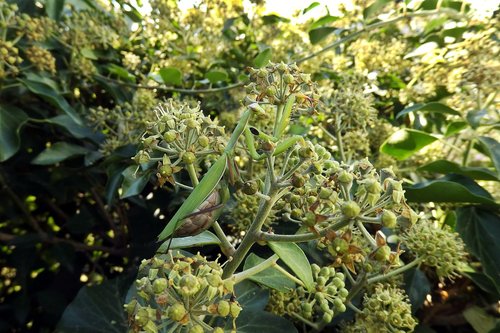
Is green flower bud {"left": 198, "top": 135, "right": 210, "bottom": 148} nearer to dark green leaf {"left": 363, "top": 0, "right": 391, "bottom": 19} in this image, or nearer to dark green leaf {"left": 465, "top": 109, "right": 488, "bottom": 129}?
dark green leaf {"left": 465, "top": 109, "right": 488, "bottom": 129}

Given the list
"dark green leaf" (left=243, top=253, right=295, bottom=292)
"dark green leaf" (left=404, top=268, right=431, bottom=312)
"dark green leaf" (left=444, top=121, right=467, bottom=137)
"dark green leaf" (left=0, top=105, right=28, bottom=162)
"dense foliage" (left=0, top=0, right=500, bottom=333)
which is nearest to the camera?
"dense foliage" (left=0, top=0, right=500, bottom=333)

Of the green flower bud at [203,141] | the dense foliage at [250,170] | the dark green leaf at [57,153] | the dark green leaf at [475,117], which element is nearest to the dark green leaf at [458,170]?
the dense foliage at [250,170]

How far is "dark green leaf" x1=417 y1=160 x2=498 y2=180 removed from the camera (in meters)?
1.52

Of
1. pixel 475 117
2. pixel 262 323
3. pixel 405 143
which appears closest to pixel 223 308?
pixel 262 323

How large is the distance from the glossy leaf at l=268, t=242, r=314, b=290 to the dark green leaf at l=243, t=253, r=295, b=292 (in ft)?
0.45

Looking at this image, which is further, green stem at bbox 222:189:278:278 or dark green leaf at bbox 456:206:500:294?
dark green leaf at bbox 456:206:500:294

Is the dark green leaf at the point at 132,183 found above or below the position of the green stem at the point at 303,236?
below

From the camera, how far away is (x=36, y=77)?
1886 mm

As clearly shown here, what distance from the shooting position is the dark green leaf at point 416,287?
4.62ft

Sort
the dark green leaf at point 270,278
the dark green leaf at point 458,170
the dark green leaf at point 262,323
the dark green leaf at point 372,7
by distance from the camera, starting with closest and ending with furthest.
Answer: the dark green leaf at point 270,278, the dark green leaf at point 262,323, the dark green leaf at point 458,170, the dark green leaf at point 372,7

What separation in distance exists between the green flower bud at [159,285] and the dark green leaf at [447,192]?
920 mm

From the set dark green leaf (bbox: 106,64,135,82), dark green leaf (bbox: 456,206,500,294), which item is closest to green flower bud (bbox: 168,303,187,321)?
dark green leaf (bbox: 456,206,500,294)

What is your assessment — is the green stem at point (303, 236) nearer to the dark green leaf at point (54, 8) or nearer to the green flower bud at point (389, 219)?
the green flower bud at point (389, 219)

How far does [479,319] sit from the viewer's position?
1.55m
